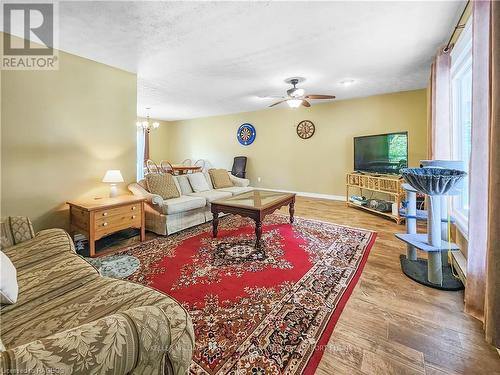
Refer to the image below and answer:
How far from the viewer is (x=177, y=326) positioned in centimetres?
86

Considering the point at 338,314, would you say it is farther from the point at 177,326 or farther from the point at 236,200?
the point at 236,200

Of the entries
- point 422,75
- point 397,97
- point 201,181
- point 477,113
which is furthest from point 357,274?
point 397,97

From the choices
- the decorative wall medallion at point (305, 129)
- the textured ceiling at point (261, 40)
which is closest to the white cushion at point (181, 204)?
the textured ceiling at point (261, 40)

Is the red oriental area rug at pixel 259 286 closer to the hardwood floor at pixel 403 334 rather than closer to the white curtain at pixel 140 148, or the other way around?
the hardwood floor at pixel 403 334

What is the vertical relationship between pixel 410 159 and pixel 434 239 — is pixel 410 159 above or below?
above

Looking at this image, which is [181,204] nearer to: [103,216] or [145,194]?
[145,194]

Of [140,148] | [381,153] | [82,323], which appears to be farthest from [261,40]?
[140,148]

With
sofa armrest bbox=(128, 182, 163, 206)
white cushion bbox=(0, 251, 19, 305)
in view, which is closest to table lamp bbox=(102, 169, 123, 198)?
sofa armrest bbox=(128, 182, 163, 206)

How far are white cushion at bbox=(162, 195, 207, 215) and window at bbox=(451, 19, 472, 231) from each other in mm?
3136

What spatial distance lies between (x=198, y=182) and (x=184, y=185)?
284 mm

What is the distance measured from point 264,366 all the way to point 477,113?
198 cm

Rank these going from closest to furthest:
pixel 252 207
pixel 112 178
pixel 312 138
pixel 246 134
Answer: pixel 252 207 < pixel 112 178 < pixel 312 138 < pixel 246 134

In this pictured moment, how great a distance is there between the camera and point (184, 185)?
403 cm

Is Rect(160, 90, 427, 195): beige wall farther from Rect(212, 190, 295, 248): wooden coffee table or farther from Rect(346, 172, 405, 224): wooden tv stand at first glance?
Rect(212, 190, 295, 248): wooden coffee table
